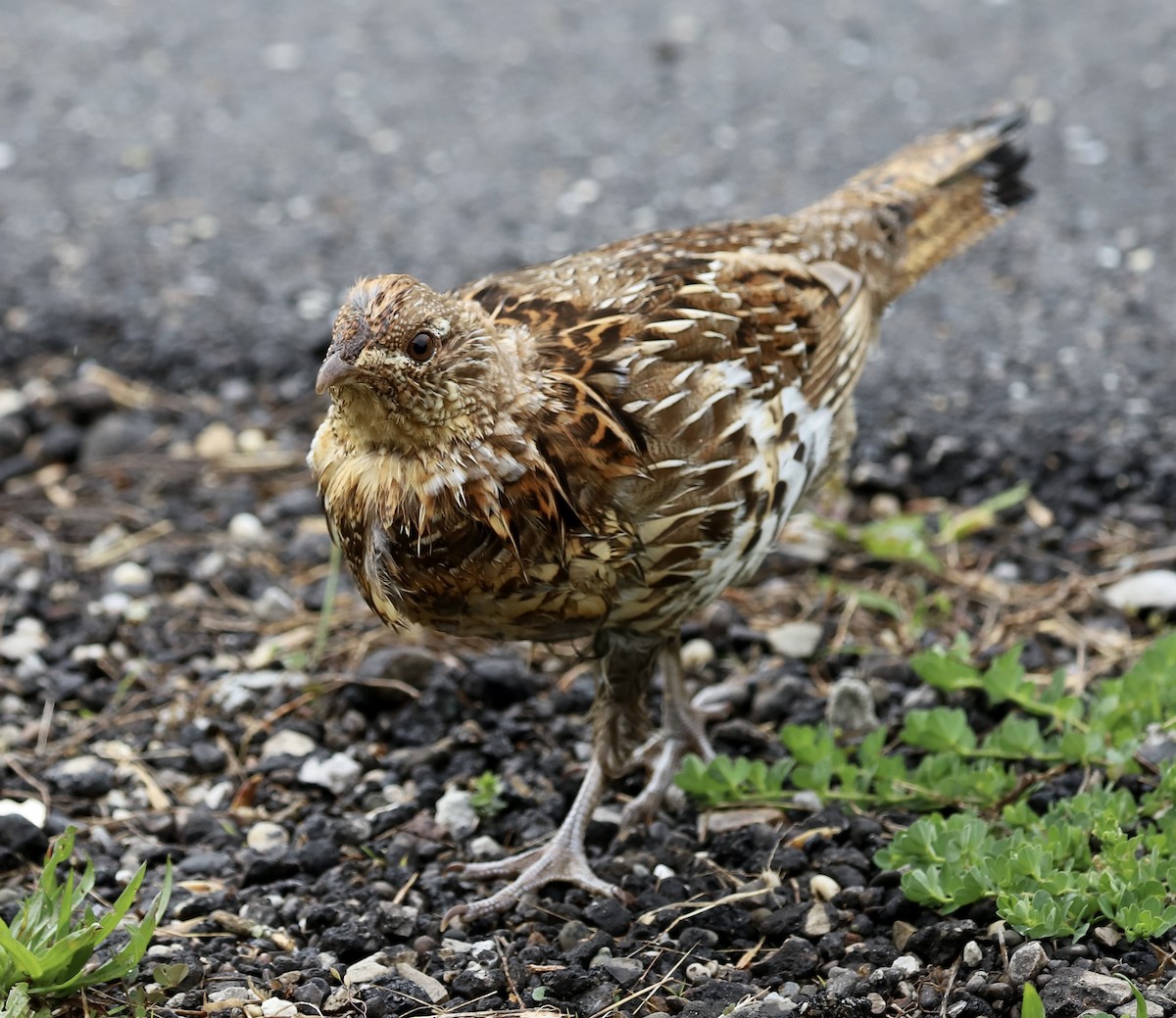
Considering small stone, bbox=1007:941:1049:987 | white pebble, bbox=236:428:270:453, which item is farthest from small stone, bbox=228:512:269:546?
small stone, bbox=1007:941:1049:987

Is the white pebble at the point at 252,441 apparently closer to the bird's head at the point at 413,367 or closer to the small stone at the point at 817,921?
the bird's head at the point at 413,367

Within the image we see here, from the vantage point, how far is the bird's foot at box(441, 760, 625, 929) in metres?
3.70

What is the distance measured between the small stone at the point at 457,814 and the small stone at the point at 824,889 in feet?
3.21

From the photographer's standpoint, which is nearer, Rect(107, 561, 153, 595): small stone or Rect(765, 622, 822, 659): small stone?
Rect(765, 622, 822, 659): small stone

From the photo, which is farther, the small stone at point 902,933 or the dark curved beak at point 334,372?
the small stone at point 902,933

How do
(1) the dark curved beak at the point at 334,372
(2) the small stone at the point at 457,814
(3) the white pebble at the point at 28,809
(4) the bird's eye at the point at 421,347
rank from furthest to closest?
(2) the small stone at the point at 457,814 → (3) the white pebble at the point at 28,809 → (4) the bird's eye at the point at 421,347 → (1) the dark curved beak at the point at 334,372

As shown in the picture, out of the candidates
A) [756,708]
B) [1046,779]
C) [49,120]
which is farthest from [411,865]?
[49,120]

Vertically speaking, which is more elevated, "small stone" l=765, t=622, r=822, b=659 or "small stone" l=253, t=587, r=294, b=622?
"small stone" l=765, t=622, r=822, b=659

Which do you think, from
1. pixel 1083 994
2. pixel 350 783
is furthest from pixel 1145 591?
pixel 350 783

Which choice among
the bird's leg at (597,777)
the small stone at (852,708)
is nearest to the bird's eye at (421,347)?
the bird's leg at (597,777)

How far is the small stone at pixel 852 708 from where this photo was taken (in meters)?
4.29

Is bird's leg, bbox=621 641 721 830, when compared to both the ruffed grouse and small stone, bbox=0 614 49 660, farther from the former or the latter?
small stone, bbox=0 614 49 660

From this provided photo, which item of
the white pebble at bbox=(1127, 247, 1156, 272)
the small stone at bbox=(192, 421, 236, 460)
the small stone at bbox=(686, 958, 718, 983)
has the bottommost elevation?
the small stone at bbox=(686, 958, 718, 983)

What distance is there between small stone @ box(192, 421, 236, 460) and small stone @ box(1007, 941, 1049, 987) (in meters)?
3.68
